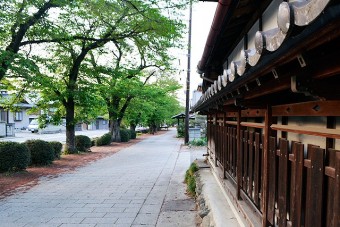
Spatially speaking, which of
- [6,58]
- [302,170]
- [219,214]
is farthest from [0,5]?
[302,170]

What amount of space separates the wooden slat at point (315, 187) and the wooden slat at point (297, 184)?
0.42 ft

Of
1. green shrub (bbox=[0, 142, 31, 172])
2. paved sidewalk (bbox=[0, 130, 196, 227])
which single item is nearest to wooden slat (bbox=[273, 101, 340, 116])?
paved sidewalk (bbox=[0, 130, 196, 227])

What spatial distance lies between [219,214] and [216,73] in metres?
5.21

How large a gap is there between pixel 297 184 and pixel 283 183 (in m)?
0.36

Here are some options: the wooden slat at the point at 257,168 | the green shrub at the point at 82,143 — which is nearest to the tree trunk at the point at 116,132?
the green shrub at the point at 82,143

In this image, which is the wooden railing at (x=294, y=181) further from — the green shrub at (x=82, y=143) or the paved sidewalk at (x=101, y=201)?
the green shrub at (x=82, y=143)

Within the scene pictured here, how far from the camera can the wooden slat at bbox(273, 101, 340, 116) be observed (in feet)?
6.87

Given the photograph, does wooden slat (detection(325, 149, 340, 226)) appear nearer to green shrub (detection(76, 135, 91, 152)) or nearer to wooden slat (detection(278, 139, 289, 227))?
wooden slat (detection(278, 139, 289, 227))

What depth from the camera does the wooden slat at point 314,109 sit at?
2.09m

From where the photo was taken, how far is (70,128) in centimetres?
1750

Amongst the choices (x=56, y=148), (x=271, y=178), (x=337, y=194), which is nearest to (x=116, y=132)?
(x=56, y=148)

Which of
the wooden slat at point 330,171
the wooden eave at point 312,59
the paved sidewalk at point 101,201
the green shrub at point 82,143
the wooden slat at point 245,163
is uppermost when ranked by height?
the wooden eave at point 312,59

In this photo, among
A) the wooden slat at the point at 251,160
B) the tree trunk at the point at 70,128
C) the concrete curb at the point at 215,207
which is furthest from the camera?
the tree trunk at the point at 70,128

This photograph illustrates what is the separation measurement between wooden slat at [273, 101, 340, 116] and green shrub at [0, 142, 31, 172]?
10.2 meters
